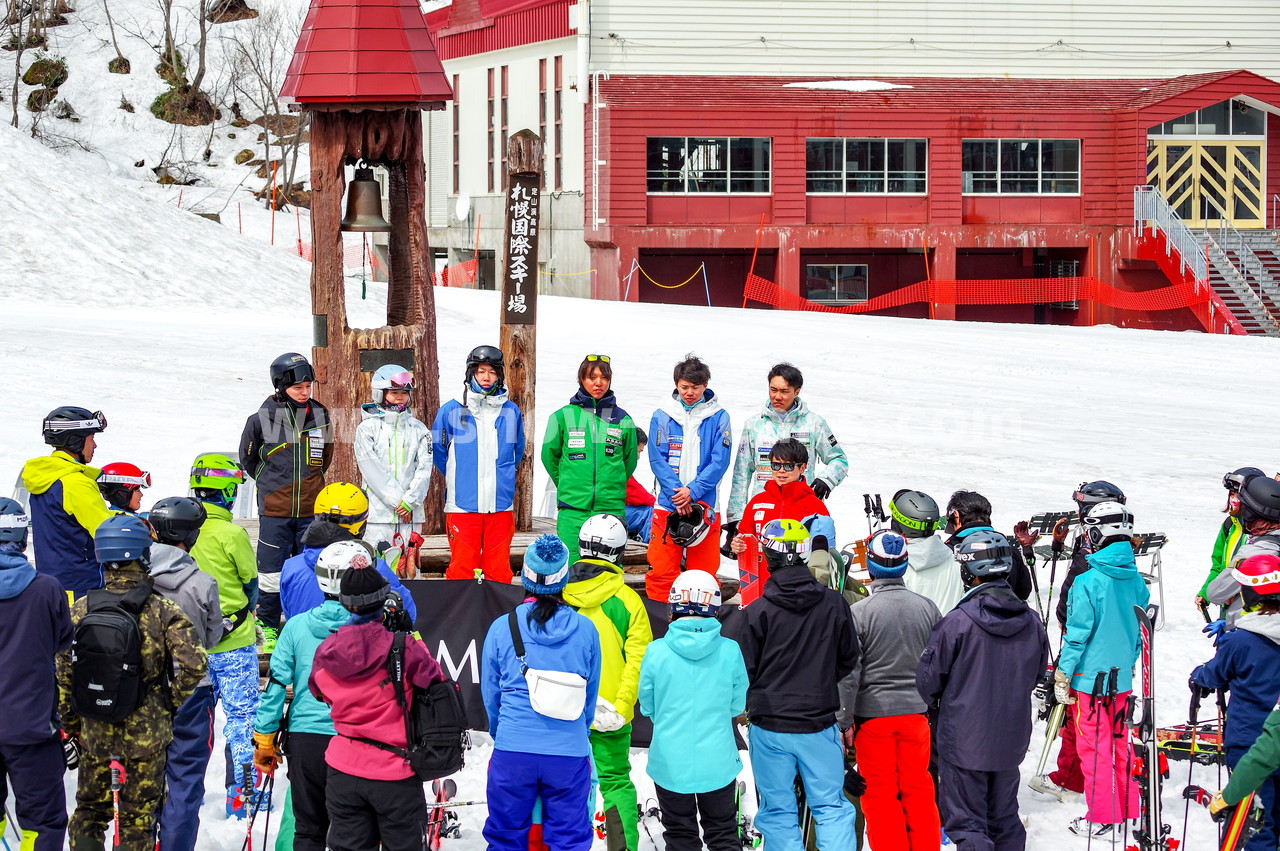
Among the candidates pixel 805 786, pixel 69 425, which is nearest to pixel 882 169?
pixel 69 425

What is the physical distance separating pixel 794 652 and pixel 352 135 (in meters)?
Result: 5.48

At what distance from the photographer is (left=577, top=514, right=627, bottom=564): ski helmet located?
588cm

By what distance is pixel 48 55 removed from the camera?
159ft

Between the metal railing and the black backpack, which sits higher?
the metal railing

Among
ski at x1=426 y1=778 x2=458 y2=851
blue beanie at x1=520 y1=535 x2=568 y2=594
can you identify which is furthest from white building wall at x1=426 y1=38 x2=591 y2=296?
blue beanie at x1=520 y1=535 x2=568 y2=594

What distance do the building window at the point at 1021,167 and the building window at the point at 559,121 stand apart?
9579 millimetres

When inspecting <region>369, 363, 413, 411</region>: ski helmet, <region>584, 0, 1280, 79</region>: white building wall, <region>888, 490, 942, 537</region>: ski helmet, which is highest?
<region>584, 0, 1280, 79</region>: white building wall

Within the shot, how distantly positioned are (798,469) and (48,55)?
48.0 meters

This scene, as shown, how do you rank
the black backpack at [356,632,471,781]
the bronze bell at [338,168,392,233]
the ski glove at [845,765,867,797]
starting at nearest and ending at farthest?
the black backpack at [356,632,471,781] < the ski glove at [845,765,867,797] < the bronze bell at [338,168,392,233]

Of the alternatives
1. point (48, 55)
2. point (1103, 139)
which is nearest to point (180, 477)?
point (1103, 139)

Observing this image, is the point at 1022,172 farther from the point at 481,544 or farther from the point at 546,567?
the point at 546,567

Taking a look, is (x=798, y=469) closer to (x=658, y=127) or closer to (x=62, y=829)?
(x=62, y=829)

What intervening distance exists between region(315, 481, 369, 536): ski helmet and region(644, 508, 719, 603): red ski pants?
8.72 ft

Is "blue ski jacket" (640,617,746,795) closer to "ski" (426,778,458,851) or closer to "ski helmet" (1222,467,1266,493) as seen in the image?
"ski" (426,778,458,851)
